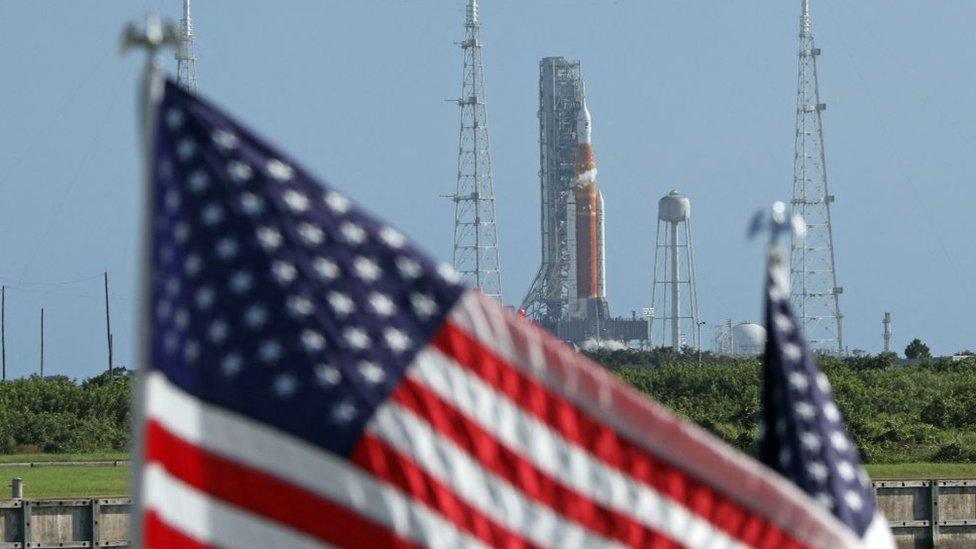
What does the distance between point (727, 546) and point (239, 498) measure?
56.5 inches

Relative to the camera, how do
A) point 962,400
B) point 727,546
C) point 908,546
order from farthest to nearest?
point 962,400, point 908,546, point 727,546

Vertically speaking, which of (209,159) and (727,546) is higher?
(209,159)

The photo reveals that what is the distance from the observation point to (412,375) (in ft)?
15.9

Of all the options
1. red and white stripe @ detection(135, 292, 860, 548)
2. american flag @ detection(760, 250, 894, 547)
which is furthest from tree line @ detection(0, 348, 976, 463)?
red and white stripe @ detection(135, 292, 860, 548)

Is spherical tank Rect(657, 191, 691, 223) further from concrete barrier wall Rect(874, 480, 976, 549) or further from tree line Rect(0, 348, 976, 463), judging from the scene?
concrete barrier wall Rect(874, 480, 976, 549)

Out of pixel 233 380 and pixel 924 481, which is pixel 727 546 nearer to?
pixel 233 380

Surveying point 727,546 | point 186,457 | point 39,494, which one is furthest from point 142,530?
point 39,494

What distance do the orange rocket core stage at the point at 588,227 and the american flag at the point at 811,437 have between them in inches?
5528

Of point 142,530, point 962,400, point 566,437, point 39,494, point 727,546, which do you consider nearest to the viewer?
point 142,530

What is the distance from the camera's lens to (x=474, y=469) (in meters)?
4.91

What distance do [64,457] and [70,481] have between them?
12655 mm

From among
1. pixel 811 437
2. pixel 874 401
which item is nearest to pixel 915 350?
pixel 874 401

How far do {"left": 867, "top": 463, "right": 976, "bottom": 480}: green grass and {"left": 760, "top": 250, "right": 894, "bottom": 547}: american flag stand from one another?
31.3 meters

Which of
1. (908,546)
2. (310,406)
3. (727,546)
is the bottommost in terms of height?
(908,546)
